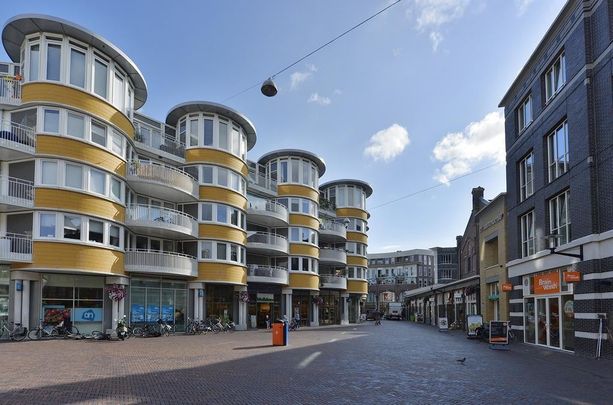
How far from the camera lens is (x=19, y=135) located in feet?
78.8

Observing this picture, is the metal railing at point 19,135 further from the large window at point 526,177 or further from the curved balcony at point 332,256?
the curved balcony at point 332,256

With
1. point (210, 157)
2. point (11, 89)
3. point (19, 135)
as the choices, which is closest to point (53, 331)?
point (19, 135)

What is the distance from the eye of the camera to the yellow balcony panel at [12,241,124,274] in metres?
23.7

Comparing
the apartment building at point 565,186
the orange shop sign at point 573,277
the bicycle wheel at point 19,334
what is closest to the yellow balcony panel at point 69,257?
the bicycle wheel at point 19,334

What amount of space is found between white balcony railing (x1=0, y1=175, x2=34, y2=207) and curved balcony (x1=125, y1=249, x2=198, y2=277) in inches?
243

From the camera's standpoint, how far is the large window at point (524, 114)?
25625mm

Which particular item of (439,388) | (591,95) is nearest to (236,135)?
(591,95)

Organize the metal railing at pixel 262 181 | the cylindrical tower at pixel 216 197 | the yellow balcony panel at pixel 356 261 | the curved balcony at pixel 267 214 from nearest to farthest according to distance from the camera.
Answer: the cylindrical tower at pixel 216 197
the curved balcony at pixel 267 214
the metal railing at pixel 262 181
the yellow balcony panel at pixel 356 261

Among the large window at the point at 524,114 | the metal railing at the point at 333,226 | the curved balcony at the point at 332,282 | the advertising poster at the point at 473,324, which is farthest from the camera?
the metal railing at the point at 333,226

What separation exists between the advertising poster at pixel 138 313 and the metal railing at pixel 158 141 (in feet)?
30.4

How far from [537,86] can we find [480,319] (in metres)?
13.1

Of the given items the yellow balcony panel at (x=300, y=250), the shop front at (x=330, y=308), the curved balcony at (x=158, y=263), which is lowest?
the shop front at (x=330, y=308)

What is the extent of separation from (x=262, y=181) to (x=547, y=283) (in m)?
26.4

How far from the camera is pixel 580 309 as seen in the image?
61.5ft
